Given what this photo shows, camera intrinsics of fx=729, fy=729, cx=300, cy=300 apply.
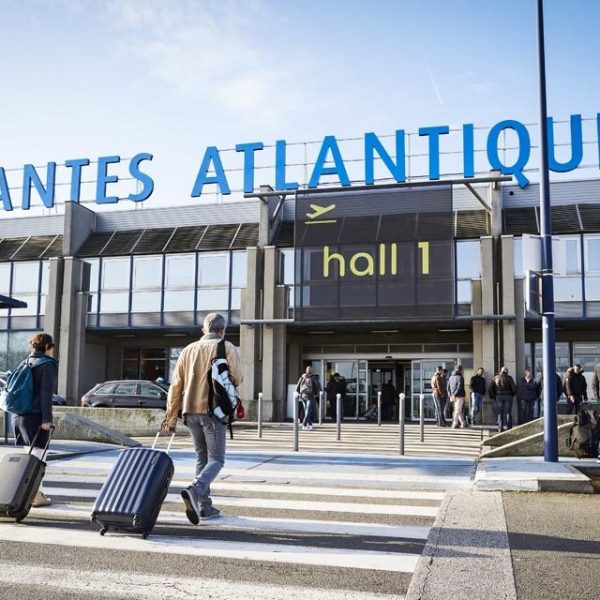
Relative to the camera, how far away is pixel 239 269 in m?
27.8

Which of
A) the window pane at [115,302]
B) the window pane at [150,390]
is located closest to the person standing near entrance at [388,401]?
the window pane at [150,390]

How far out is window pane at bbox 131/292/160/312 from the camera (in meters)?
28.7

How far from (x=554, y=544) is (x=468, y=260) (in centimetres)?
2093

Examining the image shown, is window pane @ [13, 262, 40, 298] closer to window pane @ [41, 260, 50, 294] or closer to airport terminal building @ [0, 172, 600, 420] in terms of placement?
airport terminal building @ [0, 172, 600, 420]

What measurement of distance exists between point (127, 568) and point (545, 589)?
2.53 meters

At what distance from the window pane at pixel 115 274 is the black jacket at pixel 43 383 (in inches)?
898

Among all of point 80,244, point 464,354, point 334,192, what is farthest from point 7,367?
point 464,354

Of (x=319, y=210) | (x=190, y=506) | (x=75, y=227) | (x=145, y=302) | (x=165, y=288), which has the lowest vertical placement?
(x=190, y=506)

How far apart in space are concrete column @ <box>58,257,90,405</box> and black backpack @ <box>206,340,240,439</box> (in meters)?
24.4

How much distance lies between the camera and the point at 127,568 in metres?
4.60

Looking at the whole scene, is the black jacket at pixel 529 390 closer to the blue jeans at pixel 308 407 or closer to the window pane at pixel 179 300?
the blue jeans at pixel 308 407

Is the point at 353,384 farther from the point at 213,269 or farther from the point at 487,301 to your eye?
the point at 213,269

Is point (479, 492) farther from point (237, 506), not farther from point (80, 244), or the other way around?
point (80, 244)

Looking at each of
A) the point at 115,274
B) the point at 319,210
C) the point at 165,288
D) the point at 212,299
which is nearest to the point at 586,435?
the point at 319,210
